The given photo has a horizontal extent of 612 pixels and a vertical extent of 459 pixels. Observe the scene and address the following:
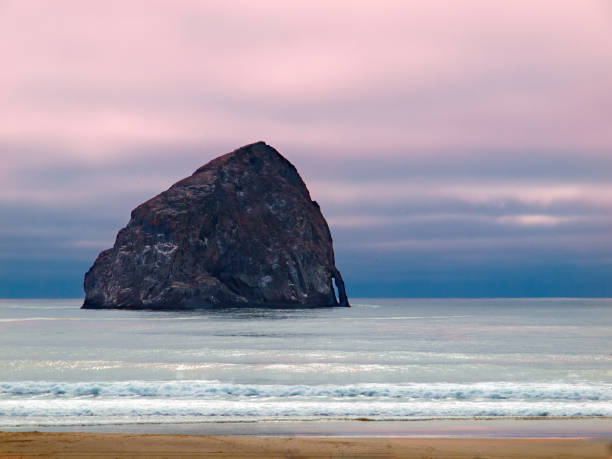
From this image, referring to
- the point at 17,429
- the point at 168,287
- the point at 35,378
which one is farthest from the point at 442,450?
the point at 168,287

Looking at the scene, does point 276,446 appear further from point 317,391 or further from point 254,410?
point 317,391

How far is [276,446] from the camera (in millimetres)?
15602

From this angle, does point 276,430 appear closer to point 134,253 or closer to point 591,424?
point 591,424

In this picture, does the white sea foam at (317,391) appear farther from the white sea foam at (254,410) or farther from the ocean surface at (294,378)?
the white sea foam at (254,410)

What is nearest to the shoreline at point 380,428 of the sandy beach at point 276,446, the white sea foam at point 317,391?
the sandy beach at point 276,446

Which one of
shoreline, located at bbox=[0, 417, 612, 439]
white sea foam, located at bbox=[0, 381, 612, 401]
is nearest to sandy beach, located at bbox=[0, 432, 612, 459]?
shoreline, located at bbox=[0, 417, 612, 439]

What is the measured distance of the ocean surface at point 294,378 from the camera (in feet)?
72.8

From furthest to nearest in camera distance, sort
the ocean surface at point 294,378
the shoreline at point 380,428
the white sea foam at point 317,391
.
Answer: the white sea foam at point 317,391 < the ocean surface at point 294,378 < the shoreline at point 380,428

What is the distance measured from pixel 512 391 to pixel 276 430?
1336cm

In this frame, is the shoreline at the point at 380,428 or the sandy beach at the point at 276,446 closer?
the sandy beach at the point at 276,446

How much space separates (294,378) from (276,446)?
Answer: 785 inches

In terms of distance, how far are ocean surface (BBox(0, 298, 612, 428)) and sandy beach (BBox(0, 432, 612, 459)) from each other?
397cm

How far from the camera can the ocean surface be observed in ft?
72.8

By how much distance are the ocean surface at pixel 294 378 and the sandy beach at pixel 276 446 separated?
156 inches
